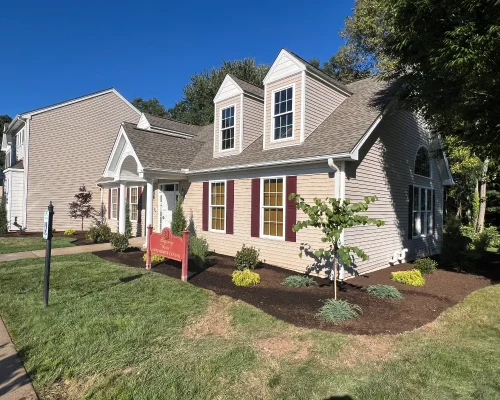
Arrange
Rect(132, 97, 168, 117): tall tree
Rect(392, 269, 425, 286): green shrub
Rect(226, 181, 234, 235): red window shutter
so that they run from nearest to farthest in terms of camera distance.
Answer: Rect(392, 269, 425, 286): green shrub, Rect(226, 181, 234, 235): red window shutter, Rect(132, 97, 168, 117): tall tree

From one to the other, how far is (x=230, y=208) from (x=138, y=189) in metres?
7.13

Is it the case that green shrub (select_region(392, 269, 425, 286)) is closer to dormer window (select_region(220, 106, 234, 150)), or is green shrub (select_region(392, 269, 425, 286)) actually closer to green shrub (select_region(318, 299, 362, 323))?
green shrub (select_region(318, 299, 362, 323))

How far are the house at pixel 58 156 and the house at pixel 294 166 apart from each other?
759 cm

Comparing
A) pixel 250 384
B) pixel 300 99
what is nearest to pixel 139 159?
pixel 300 99

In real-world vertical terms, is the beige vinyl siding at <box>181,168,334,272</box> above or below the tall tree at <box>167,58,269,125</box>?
below

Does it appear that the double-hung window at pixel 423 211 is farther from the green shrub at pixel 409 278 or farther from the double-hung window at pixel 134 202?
the double-hung window at pixel 134 202

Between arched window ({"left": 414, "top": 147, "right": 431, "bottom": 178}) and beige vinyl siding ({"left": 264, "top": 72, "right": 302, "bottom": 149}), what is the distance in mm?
5244

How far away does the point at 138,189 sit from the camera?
1612 centimetres

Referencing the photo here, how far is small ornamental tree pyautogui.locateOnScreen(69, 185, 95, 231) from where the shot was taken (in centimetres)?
1845

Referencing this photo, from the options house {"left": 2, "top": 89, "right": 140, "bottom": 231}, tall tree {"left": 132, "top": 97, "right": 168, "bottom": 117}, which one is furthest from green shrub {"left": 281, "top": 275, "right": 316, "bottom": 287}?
tall tree {"left": 132, "top": 97, "right": 168, "bottom": 117}

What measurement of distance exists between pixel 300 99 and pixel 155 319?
739 centimetres

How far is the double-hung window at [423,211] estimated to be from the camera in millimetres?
11656

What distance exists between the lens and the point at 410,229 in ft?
36.5

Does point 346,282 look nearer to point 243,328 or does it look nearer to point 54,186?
point 243,328
